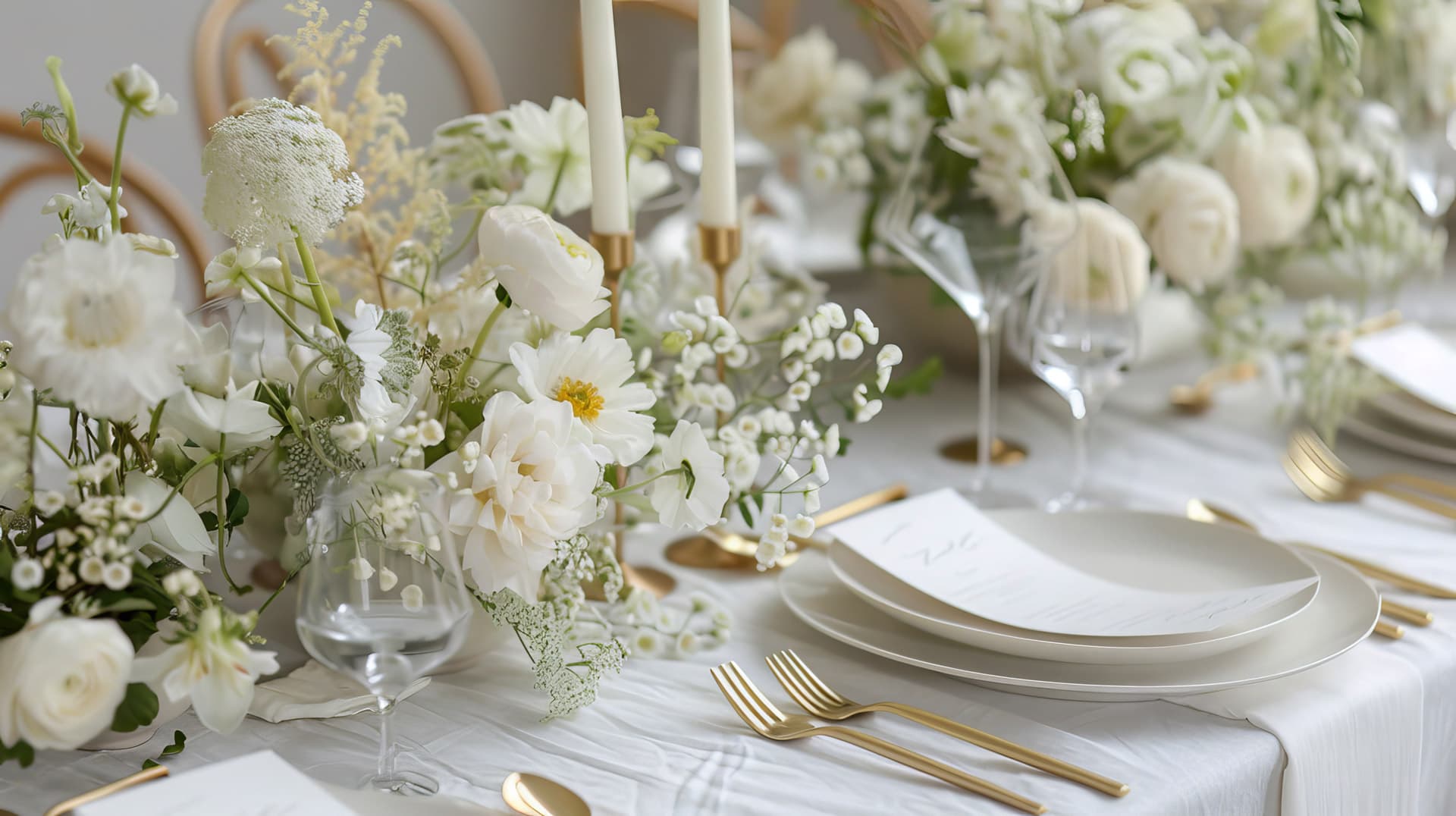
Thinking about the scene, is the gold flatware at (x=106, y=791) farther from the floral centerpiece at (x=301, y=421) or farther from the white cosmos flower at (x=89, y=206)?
the white cosmos flower at (x=89, y=206)

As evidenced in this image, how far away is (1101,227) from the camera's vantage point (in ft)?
3.73

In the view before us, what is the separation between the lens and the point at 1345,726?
0.75 m

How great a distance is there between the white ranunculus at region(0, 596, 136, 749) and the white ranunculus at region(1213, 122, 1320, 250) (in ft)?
4.26

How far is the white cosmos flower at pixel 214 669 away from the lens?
22.6 inches

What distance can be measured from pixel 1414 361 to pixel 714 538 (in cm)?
80

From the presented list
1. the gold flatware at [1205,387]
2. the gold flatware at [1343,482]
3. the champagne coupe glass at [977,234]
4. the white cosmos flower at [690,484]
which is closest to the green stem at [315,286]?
the white cosmos flower at [690,484]

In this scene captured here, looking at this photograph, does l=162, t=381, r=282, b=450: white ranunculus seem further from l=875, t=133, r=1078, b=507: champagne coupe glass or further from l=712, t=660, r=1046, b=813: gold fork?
l=875, t=133, r=1078, b=507: champagne coupe glass

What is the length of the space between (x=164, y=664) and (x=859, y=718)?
39 centimetres

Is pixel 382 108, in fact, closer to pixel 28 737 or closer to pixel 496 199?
pixel 496 199

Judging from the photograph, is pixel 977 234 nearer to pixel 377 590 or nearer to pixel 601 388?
pixel 601 388

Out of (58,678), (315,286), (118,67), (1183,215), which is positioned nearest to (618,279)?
(315,286)

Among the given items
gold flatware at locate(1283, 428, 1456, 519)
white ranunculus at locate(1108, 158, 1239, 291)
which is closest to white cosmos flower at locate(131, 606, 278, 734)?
gold flatware at locate(1283, 428, 1456, 519)

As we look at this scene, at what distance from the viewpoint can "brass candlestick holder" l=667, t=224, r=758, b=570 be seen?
0.95 meters

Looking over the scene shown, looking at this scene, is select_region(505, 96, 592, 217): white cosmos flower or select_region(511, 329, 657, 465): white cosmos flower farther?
select_region(505, 96, 592, 217): white cosmos flower
